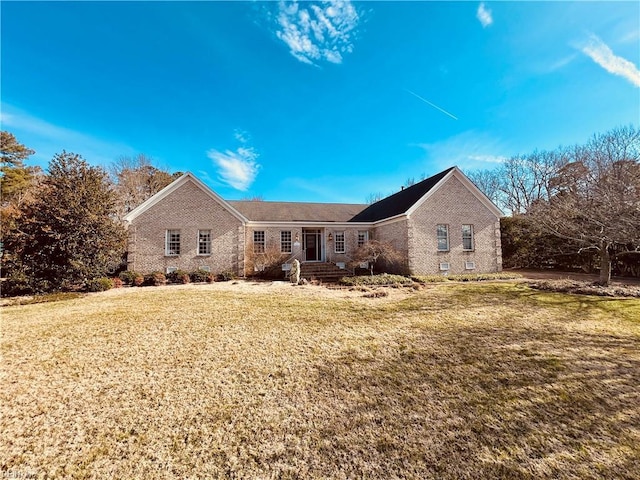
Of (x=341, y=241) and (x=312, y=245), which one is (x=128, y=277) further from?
(x=341, y=241)

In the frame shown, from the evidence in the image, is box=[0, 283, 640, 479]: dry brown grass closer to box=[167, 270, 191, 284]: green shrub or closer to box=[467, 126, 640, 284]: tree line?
box=[467, 126, 640, 284]: tree line

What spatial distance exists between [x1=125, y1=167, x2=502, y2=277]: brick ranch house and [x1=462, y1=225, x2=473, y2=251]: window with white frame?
64mm

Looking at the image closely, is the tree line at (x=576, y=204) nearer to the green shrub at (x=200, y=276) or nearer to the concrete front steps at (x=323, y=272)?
the concrete front steps at (x=323, y=272)

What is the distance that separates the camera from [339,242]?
2042 cm

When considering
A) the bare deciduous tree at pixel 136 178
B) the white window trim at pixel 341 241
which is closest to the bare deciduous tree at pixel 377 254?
the white window trim at pixel 341 241

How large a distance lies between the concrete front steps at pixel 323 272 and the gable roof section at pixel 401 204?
4.87m

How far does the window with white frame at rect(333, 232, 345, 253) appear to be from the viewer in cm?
2033

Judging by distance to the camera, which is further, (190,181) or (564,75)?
(190,181)

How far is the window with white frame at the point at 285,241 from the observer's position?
19.4 m

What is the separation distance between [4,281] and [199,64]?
13.5 m

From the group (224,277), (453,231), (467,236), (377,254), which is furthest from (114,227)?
(467,236)

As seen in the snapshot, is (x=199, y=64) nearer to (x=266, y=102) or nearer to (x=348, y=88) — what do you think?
(x=266, y=102)

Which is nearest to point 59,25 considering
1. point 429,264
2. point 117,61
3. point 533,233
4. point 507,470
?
point 117,61

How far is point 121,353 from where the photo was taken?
541cm
